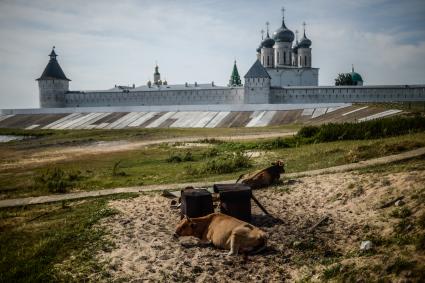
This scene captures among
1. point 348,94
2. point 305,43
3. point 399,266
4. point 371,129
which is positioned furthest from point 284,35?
point 399,266

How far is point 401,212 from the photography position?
7324 mm

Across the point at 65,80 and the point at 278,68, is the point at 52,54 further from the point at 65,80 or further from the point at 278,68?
the point at 278,68

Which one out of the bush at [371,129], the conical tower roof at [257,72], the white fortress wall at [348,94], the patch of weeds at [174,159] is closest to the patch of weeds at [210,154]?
the patch of weeds at [174,159]

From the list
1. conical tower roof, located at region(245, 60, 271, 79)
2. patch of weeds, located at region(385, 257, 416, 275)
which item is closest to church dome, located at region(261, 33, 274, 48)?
conical tower roof, located at region(245, 60, 271, 79)

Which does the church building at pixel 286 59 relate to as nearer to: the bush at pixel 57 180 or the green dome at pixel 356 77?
the green dome at pixel 356 77

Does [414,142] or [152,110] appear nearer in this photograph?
[414,142]

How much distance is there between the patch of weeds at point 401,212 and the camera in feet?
23.7

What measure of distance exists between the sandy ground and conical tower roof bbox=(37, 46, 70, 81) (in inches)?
2597

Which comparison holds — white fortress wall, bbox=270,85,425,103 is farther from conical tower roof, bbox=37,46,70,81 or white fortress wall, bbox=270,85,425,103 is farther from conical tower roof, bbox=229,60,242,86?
conical tower roof, bbox=37,46,70,81

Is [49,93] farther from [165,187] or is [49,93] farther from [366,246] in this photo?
[366,246]

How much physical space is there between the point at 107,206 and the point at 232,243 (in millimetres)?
4030

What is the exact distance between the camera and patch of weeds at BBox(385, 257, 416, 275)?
5.51 m

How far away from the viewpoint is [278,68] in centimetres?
6931

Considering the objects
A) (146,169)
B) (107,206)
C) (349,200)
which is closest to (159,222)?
(107,206)
